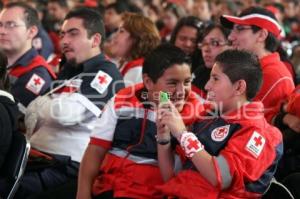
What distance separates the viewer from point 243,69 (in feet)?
8.43

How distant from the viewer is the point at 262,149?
2.43 metres

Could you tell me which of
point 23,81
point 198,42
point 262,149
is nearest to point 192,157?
point 262,149

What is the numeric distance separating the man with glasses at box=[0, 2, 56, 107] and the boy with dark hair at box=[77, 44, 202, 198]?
1.01 metres

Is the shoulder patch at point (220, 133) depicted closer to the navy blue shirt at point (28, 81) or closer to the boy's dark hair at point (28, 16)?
the navy blue shirt at point (28, 81)

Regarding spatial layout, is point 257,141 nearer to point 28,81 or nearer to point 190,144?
point 190,144

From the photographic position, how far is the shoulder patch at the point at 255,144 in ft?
7.88

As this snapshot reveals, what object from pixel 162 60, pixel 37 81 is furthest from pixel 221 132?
pixel 37 81

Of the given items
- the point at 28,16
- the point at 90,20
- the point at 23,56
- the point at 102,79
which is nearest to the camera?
the point at 102,79

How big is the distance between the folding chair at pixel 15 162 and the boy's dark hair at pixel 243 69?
1109 mm

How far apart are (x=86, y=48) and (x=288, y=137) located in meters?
1.37

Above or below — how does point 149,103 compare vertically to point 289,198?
above

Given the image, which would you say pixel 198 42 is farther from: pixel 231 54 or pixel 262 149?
pixel 262 149

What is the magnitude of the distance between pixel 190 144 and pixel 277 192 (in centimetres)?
52

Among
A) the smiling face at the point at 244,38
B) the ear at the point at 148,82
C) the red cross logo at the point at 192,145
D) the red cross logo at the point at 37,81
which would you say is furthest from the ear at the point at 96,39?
the red cross logo at the point at 192,145
